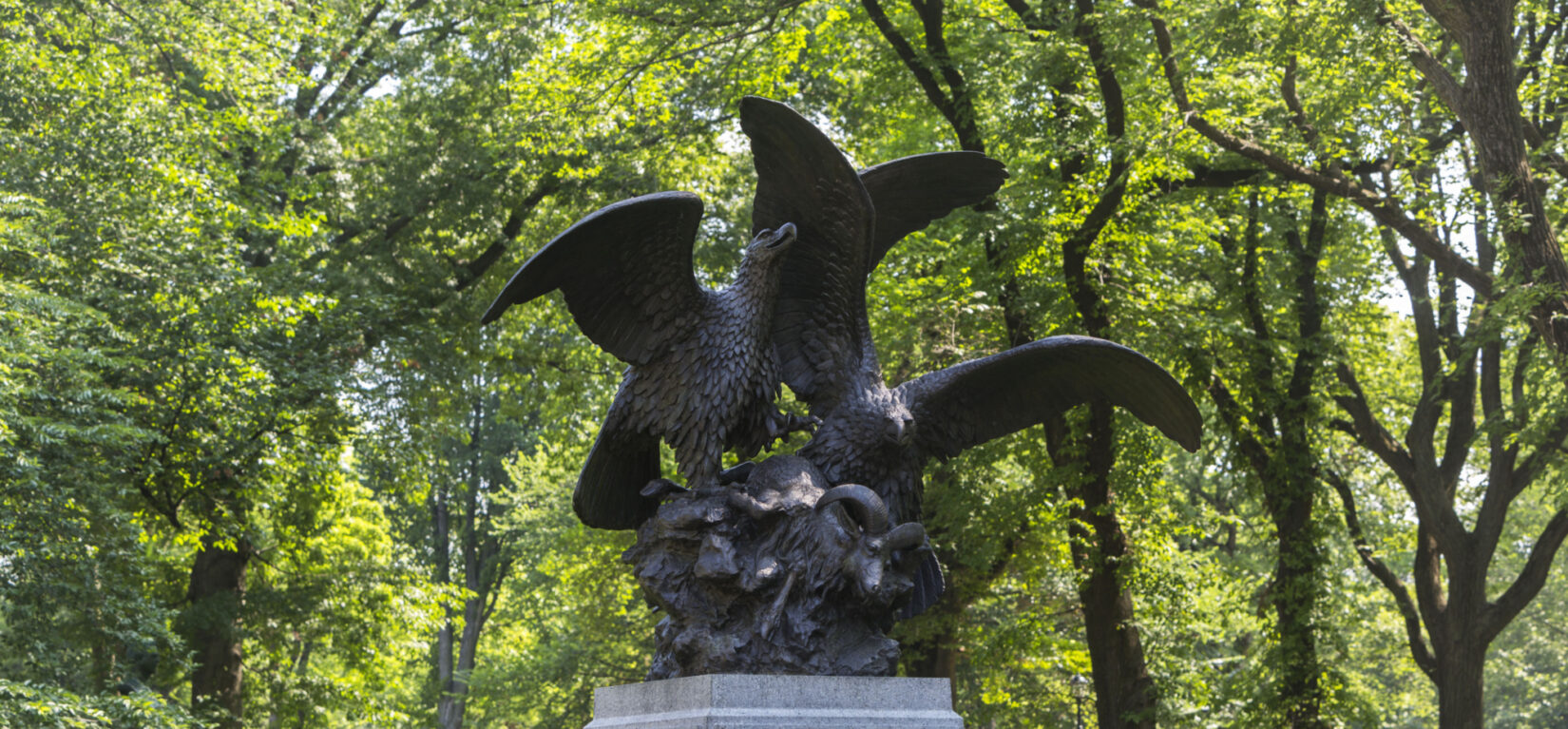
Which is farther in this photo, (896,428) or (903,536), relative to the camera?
(896,428)

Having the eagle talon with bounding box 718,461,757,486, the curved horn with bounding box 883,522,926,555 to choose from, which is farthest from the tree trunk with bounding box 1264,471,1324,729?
the curved horn with bounding box 883,522,926,555

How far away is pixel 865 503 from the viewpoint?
18.5ft

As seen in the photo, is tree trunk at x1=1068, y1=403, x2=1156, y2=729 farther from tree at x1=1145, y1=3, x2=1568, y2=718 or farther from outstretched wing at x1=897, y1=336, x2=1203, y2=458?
outstretched wing at x1=897, y1=336, x2=1203, y2=458

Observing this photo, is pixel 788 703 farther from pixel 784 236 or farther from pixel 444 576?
pixel 444 576

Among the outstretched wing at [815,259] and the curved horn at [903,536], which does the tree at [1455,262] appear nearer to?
the outstretched wing at [815,259]

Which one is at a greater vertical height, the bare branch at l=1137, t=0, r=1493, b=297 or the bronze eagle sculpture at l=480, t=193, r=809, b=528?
the bare branch at l=1137, t=0, r=1493, b=297

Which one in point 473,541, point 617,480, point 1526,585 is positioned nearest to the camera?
point 617,480

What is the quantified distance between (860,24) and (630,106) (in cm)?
303

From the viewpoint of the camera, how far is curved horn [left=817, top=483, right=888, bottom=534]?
5.65 metres

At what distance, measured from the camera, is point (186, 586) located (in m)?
19.2

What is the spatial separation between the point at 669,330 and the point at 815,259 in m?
0.89

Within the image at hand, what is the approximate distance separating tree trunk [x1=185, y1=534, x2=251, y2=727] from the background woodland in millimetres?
67

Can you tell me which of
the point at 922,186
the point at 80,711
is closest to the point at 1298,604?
the point at 922,186

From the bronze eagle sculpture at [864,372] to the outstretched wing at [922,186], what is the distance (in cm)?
5
